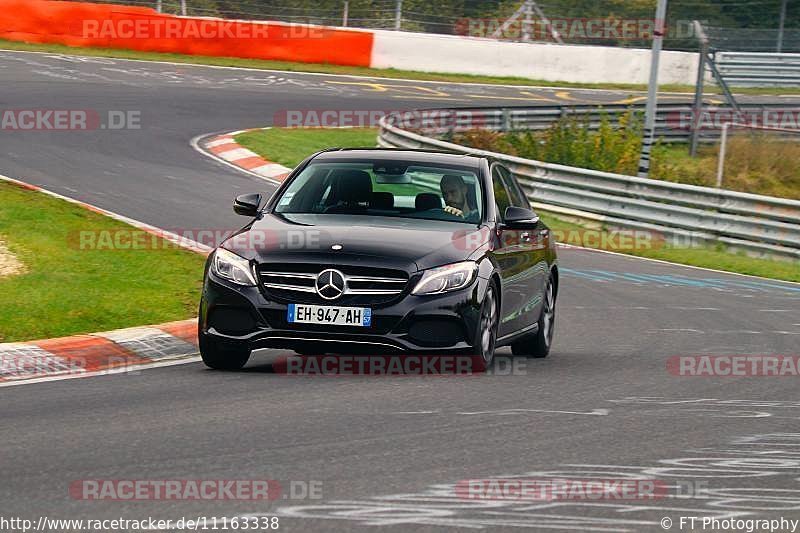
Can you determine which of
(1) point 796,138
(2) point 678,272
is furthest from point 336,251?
(1) point 796,138

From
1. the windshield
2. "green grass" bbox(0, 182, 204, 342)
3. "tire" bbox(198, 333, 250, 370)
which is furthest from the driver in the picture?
"green grass" bbox(0, 182, 204, 342)

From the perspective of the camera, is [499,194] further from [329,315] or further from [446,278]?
[329,315]

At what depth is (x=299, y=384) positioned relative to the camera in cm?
970

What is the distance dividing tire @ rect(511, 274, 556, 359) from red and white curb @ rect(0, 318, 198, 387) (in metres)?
2.61

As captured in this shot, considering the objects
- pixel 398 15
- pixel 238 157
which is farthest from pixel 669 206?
pixel 398 15

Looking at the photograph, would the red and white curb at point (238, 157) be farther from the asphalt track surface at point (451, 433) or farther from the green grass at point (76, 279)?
the asphalt track surface at point (451, 433)

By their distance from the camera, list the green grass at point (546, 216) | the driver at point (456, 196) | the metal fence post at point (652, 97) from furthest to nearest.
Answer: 1. the metal fence post at point (652, 97)
2. the green grass at point (546, 216)
3. the driver at point (456, 196)

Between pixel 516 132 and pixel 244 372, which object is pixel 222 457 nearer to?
pixel 244 372

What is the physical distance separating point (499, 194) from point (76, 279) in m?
3.68

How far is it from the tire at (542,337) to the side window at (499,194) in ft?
3.11

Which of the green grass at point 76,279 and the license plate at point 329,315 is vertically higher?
the license plate at point 329,315

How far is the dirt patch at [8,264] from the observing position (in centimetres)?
1263

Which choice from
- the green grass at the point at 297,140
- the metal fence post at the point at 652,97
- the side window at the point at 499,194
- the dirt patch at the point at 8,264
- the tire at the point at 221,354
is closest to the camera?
the tire at the point at 221,354

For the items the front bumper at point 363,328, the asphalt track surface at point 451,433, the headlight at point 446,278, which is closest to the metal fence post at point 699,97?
the asphalt track surface at point 451,433
